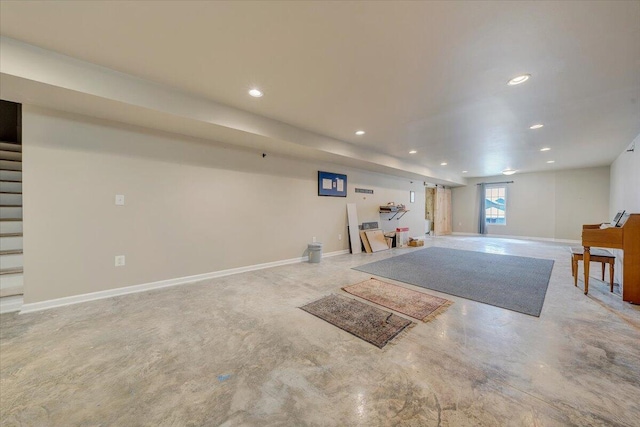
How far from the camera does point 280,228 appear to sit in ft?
14.7

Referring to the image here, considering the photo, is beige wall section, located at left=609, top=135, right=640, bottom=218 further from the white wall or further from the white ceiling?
the white ceiling

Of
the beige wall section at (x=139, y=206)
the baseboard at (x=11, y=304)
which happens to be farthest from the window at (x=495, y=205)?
the baseboard at (x=11, y=304)

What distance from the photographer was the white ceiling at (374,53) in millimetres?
1539

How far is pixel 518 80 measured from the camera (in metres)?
2.31

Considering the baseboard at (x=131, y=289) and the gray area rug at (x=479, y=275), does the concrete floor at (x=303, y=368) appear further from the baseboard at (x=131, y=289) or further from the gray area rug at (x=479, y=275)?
the gray area rug at (x=479, y=275)

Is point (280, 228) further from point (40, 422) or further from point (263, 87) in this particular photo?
point (40, 422)

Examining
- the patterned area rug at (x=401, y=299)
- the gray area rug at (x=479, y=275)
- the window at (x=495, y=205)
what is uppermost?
the window at (x=495, y=205)

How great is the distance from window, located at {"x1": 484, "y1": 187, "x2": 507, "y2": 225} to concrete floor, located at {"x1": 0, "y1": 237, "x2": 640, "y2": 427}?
7042mm

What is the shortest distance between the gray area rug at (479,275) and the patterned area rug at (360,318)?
4.00 ft

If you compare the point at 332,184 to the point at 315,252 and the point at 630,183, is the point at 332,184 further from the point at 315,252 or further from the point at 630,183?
the point at 630,183

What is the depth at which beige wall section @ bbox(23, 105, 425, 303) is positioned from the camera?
2.49m

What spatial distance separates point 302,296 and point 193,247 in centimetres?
184

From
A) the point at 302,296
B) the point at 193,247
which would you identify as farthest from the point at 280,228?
the point at 302,296

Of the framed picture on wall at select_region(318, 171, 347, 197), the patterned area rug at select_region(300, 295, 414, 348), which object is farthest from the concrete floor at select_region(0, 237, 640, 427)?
the framed picture on wall at select_region(318, 171, 347, 197)
